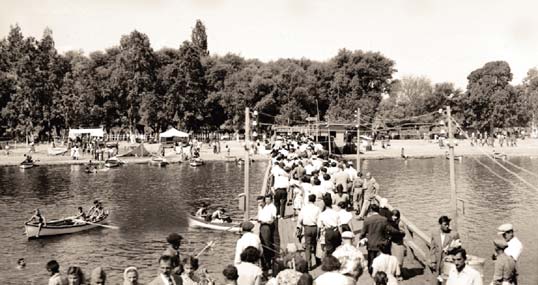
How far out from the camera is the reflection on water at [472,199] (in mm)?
27525

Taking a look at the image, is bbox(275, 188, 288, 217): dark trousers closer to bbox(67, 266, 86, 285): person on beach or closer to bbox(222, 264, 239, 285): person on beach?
bbox(67, 266, 86, 285): person on beach

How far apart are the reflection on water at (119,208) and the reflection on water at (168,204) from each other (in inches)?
2.2

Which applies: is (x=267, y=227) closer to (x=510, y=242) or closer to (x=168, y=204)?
(x=510, y=242)

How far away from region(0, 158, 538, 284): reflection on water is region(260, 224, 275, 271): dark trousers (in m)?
8.06

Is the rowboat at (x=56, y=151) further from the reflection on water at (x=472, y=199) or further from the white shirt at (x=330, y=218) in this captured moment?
the white shirt at (x=330, y=218)

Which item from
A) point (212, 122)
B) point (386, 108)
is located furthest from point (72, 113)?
point (386, 108)

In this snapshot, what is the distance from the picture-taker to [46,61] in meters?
88.0

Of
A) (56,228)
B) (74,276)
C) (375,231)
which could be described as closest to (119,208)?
(56,228)

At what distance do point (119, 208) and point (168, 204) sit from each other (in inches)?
143

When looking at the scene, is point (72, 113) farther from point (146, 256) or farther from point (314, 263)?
point (314, 263)

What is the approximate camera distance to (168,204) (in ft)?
137

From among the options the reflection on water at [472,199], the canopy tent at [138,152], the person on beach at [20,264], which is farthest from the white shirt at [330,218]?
the canopy tent at [138,152]

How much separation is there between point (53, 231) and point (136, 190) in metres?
18.2

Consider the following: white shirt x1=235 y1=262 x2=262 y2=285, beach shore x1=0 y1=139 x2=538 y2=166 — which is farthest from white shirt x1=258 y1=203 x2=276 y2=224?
beach shore x1=0 y1=139 x2=538 y2=166
